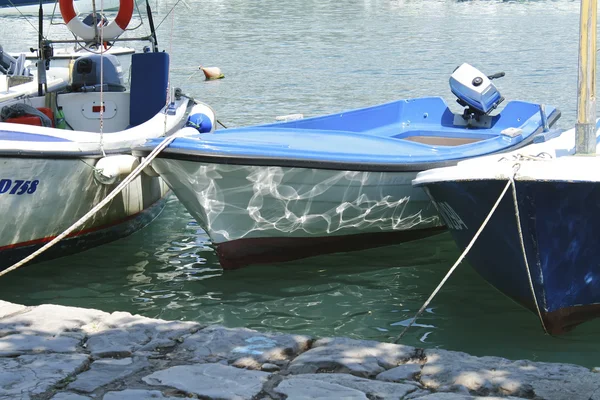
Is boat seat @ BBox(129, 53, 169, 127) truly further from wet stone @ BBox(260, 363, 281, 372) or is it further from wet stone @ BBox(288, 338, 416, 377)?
wet stone @ BBox(260, 363, 281, 372)

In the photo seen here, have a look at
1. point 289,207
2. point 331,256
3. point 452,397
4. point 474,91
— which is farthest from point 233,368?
point 474,91

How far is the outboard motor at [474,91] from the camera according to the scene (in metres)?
10.8

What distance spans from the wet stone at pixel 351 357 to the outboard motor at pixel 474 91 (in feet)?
20.4

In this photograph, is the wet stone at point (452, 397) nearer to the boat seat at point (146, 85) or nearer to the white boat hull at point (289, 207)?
the white boat hull at point (289, 207)

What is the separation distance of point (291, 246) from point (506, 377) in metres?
4.15

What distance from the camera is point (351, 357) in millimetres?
4848

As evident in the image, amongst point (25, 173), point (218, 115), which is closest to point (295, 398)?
point (25, 173)

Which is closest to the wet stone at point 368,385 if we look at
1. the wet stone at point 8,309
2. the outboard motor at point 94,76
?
the wet stone at point 8,309

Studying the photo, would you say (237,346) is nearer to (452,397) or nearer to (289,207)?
(452,397)

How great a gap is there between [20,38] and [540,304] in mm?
32976

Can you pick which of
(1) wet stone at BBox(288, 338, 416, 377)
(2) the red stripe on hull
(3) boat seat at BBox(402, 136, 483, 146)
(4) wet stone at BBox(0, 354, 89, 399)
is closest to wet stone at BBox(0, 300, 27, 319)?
(4) wet stone at BBox(0, 354, 89, 399)

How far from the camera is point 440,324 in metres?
7.21

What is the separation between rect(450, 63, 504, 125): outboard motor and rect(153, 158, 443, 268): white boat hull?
7.70ft

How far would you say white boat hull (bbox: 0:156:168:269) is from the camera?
7867 millimetres
